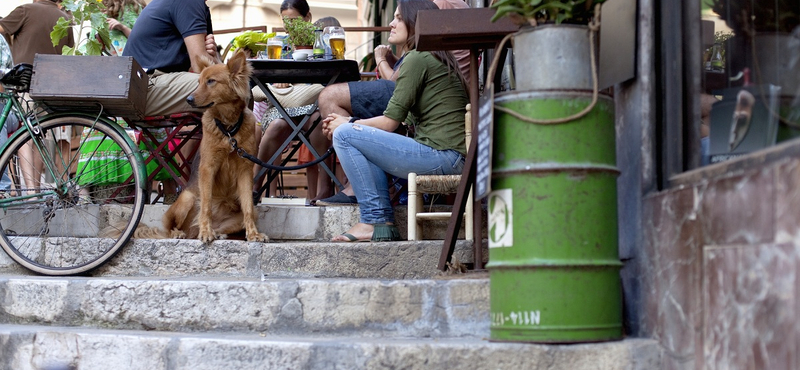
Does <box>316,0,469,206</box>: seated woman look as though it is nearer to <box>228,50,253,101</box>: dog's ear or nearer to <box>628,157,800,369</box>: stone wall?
<box>228,50,253,101</box>: dog's ear

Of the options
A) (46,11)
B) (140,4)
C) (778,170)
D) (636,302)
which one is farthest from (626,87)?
(46,11)

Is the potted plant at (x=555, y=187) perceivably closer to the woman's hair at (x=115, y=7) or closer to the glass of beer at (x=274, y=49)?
the glass of beer at (x=274, y=49)

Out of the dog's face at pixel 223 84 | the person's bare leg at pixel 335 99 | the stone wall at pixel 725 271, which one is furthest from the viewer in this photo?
the person's bare leg at pixel 335 99

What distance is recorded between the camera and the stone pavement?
2977mm

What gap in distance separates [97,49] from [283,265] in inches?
72.2

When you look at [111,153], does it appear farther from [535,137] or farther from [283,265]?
[535,137]

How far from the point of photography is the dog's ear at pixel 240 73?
195 inches

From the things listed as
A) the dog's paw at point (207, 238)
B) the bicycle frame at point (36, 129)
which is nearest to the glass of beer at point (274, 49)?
the bicycle frame at point (36, 129)

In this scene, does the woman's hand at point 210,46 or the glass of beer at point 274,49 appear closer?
the woman's hand at point 210,46

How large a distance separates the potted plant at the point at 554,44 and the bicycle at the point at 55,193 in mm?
2409

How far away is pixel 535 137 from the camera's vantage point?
9.47 ft

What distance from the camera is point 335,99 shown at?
17.1ft

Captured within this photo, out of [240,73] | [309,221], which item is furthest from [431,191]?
[240,73]

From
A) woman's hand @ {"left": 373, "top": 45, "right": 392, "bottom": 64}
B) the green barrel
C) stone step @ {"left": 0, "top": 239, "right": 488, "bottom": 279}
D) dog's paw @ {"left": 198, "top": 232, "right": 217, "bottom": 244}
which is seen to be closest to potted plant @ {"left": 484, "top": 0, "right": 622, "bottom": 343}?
the green barrel
